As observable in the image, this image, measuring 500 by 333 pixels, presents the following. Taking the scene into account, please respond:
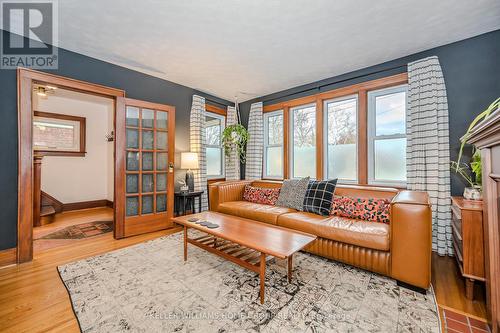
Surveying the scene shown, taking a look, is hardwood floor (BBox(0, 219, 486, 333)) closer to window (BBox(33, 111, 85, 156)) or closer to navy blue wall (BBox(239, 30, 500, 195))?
navy blue wall (BBox(239, 30, 500, 195))

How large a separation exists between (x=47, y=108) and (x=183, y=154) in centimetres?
329

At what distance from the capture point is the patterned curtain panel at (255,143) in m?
4.36

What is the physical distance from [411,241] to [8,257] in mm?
4070

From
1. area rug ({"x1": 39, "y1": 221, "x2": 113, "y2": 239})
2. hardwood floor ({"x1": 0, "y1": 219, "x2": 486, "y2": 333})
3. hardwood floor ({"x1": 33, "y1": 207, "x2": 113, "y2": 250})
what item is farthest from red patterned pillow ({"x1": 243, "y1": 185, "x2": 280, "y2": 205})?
hardwood floor ({"x1": 33, "y1": 207, "x2": 113, "y2": 250})

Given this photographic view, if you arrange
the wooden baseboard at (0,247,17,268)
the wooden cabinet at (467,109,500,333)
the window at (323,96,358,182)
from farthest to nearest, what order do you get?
the window at (323,96,358,182) < the wooden baseboard at (0,247,17,268) < the wooden cabinet at (467,109,500,333)

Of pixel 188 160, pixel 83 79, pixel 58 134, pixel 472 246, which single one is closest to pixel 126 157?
pixel 188 160

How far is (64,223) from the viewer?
3721 mm


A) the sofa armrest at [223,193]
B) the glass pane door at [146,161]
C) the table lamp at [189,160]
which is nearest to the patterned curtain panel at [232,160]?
the sofa armrest at [223,193]

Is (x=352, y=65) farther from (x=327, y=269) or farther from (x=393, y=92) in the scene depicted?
(x=327, y=269)

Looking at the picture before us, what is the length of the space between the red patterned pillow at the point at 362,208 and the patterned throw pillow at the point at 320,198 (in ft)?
0.32

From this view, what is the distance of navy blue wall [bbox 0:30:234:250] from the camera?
2266mm

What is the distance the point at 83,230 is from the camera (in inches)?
132

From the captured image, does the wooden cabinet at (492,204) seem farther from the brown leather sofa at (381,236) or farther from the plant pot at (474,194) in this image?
the plant pot at (474,194)

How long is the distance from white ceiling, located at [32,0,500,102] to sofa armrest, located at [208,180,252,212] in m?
1.89
